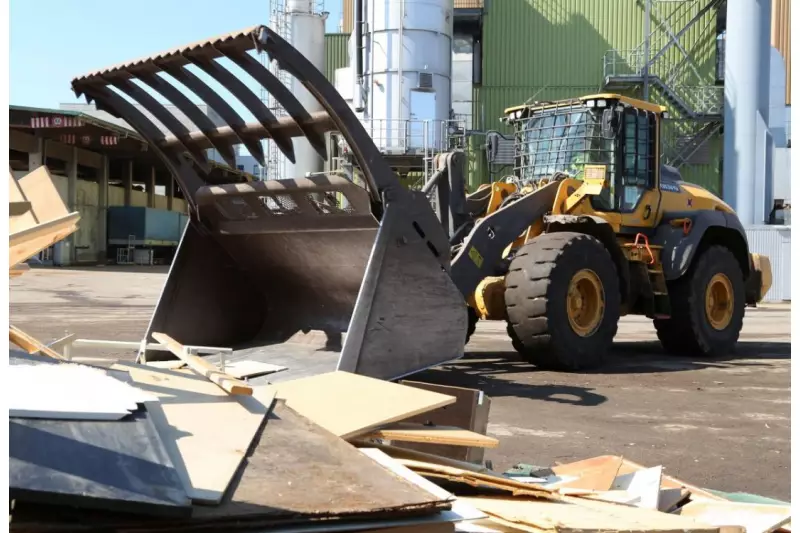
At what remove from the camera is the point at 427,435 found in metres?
3.76

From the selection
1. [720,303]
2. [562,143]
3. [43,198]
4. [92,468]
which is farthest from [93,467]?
[720,303]

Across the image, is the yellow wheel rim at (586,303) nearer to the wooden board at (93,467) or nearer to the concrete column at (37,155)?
the wooden board at (93,467)

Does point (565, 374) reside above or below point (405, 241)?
below

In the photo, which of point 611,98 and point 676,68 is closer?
point 611,98

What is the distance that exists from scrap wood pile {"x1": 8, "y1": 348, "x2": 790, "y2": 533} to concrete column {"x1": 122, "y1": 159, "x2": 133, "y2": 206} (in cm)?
4086

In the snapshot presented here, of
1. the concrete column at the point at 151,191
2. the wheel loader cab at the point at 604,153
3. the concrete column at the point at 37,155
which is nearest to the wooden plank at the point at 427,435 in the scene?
the wheel loader cab at the point at 604,153

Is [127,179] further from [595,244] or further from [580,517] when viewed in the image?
[580,517]

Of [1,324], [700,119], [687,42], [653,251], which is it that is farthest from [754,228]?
[1,324]

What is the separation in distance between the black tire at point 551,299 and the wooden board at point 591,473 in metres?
3.59

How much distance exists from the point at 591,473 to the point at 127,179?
42.7m

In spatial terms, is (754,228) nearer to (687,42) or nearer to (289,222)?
(687,42)

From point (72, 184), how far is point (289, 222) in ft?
104

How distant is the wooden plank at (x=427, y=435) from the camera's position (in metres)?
3.69

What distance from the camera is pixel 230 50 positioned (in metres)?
5.73
